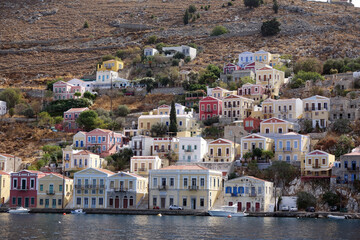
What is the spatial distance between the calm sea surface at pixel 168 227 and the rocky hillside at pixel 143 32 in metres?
63.9

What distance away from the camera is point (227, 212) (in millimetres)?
78875

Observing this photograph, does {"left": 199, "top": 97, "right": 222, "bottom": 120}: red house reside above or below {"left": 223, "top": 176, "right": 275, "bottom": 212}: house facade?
above

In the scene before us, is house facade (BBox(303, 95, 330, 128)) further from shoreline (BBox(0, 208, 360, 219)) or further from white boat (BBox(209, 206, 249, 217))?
white boat (BBox(209, 206, 249, 217))

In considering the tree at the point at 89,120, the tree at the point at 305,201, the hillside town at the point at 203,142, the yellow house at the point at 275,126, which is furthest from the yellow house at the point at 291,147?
the tree at the point at 89,120

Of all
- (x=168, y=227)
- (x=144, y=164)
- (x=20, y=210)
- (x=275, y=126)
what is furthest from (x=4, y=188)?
(x=275, y=126)

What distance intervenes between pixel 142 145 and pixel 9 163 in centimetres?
1702

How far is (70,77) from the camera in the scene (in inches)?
5605

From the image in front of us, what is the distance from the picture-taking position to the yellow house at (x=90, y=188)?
283ft

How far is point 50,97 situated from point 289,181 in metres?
54.8

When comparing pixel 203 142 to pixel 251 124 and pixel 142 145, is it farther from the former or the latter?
pixel 251 124

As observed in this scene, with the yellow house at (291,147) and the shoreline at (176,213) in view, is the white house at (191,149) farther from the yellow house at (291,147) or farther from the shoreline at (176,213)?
the shoreline at (176,213)

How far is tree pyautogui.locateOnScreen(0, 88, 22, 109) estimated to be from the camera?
127 metres

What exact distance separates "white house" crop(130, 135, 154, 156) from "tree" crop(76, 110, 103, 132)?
13438mm

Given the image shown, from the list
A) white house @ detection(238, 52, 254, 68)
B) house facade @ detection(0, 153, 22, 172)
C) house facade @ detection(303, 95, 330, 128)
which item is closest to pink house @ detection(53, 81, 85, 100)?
white house @ detection(238, 52, 254, 68)
